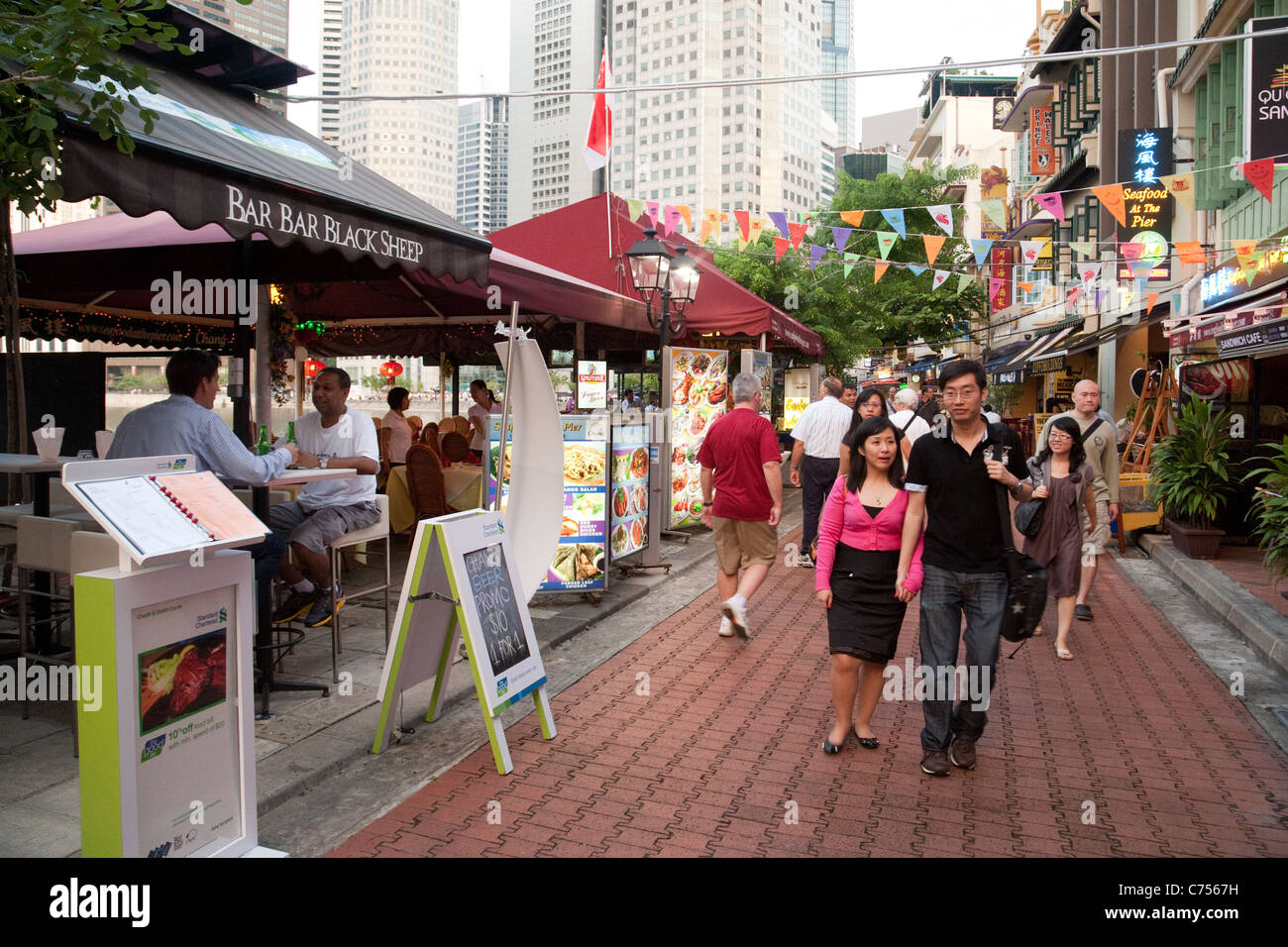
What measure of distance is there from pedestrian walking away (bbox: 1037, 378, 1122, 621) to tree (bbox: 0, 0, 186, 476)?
6.62 meters

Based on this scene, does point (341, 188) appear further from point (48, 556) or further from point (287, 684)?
point (287, 684)

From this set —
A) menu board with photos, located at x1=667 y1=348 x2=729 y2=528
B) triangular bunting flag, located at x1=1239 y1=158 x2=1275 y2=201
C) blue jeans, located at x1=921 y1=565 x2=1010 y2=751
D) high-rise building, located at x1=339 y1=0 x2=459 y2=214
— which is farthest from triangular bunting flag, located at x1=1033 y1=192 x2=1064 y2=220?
high-rise building, located at x1=339 y1=0 x2=459 y2=214

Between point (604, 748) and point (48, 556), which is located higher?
point (48, 556)

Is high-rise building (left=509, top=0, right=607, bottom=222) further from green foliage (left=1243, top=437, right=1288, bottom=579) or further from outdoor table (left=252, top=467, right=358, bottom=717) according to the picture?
outdoor table (left=252, top=467, right=358, bottom=717)

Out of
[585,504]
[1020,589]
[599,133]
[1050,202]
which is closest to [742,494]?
[585,504]

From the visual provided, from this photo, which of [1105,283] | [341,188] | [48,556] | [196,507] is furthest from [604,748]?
[1105,283]

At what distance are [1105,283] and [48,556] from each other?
74.4 ft

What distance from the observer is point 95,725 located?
285 cm

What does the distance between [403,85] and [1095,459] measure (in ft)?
398

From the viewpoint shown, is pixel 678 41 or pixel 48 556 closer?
pixel 48 556

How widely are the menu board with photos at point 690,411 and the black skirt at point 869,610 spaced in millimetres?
6499

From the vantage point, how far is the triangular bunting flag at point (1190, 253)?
1467 cm

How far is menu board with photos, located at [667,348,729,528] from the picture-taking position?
440 inches

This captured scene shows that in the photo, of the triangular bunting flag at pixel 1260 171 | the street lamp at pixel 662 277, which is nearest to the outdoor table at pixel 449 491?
the street lamp at pixel 662 277
